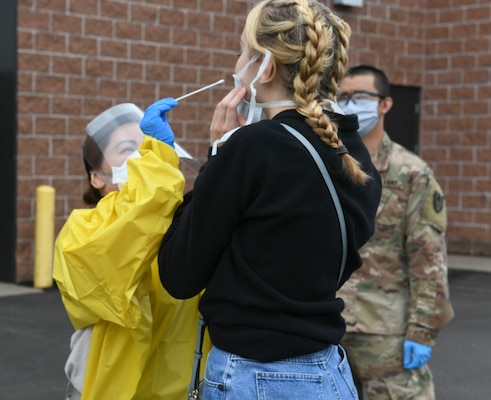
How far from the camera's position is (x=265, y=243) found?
94.5 inches

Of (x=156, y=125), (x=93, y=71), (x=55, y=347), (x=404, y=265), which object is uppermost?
(x=93, y=71)

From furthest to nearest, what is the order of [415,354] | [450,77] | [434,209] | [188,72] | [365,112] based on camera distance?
[450,77]
[188,72]
[365,112]
[434,209]
[415,354]

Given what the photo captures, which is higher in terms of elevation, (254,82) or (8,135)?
(254,82)

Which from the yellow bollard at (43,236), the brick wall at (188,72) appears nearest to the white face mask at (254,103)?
the yellow bollard at (43,236)

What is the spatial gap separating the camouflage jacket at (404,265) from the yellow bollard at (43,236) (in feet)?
21.1

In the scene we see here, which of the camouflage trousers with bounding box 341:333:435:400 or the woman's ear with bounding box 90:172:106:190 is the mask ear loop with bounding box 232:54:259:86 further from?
the camouflage trousers with bounding box 341:333:435:400

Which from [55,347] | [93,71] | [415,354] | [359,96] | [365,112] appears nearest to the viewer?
[415,354]

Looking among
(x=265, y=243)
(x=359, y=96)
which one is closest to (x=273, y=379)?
(x=265, y=243)

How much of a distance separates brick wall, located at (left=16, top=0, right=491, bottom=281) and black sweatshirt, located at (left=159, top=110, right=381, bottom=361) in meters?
8.30

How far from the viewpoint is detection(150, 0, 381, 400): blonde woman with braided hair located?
238cm

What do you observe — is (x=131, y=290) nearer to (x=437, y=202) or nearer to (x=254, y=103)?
(x=254, y=103)


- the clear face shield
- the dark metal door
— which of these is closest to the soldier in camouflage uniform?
the clear face shield

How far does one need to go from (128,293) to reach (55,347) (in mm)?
5085

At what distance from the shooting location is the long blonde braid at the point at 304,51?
245 cm
